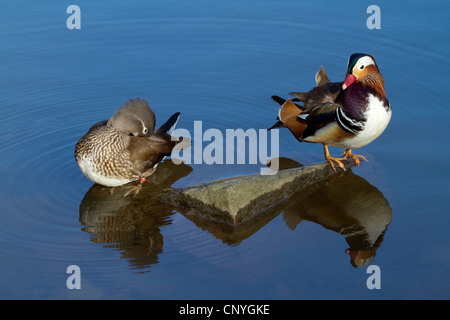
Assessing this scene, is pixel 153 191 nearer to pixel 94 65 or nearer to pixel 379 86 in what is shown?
pixel 379 86

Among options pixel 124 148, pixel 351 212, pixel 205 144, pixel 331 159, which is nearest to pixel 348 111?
pixel 331 159

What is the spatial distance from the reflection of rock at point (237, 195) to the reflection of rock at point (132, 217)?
0.22 m

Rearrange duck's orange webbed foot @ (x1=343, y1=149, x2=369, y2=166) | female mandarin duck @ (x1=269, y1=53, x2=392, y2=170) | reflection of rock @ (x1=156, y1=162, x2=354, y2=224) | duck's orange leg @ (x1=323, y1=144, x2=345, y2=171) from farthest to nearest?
duck's orange webbed foot @ (x1=343, y1=149, x2=369, y2=166), duck's orange leg @ (x1=323, y1=144, x2=345, y2=171), female mandarin duck @ (x1=269, y1=53, x2=392, y2=170), reflection of rock @ (x1=156, y1=162, x2=354, y2=224)

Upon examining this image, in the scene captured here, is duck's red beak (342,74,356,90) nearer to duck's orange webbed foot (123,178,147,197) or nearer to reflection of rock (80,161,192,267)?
reflection of rock (80,161,192,267)

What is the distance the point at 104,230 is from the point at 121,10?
5.49 metres

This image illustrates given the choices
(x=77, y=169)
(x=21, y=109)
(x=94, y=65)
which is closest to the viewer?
(x=77, y=169)

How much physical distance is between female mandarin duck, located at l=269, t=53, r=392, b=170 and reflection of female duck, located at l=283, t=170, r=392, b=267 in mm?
377

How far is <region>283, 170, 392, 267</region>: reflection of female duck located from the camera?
198 inches

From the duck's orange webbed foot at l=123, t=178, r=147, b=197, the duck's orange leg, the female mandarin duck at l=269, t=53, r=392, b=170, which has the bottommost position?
the duck's orange webbed foot at l=123, t=178, r=147, b=197

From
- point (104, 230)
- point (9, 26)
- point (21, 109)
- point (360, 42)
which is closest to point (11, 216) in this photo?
point (104, 230)

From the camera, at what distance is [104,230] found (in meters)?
5.29

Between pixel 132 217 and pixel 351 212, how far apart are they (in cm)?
201

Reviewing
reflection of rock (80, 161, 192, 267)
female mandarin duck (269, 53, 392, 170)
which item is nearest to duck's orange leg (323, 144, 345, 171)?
female mandarin duck (269, 53, 392, 170)

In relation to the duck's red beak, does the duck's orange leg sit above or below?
below
